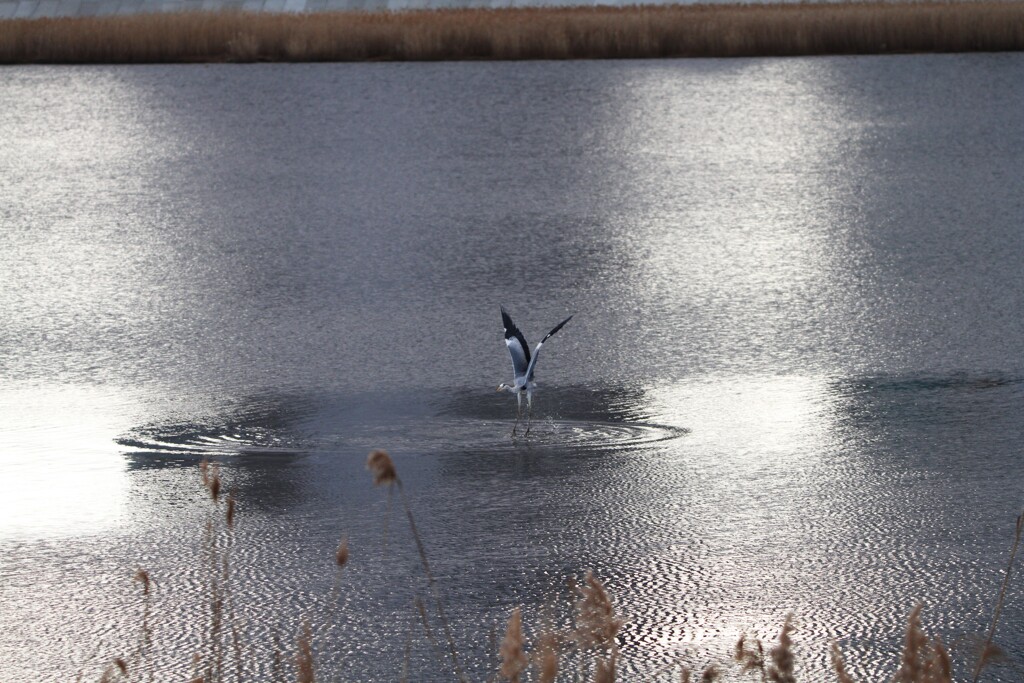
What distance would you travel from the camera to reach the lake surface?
3.80 meters

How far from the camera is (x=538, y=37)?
61.9 ft

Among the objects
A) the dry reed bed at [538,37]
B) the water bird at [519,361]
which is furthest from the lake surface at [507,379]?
the dry reed bed at [538,37]

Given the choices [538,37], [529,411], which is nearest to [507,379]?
[529,411]

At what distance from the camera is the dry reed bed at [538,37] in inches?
728

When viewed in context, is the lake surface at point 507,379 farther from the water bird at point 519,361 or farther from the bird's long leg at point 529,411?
the water bird at point 519,361

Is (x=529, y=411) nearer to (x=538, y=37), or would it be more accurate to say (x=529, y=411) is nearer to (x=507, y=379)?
(x=507, y=379)

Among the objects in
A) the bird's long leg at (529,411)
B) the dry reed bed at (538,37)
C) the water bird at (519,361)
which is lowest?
the bird's long leg at (529,411)

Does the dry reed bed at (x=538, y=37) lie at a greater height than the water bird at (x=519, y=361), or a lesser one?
greater

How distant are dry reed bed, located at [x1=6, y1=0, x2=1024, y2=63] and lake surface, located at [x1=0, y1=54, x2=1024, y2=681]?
20.0ft

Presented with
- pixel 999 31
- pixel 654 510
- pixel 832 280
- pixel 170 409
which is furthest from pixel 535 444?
pixel 999 31

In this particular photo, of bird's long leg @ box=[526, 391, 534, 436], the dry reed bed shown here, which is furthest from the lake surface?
the dry reed bed

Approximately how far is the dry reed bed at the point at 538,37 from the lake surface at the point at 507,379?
611cm

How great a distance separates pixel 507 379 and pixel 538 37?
1341cm

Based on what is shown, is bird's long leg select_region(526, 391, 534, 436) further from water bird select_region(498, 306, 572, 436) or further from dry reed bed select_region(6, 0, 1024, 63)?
dry reed bed select_region(6, 0, 1024, 63)
